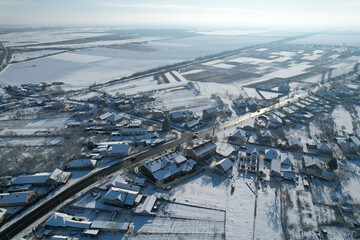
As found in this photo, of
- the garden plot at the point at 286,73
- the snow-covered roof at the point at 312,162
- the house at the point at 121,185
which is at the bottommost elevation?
the house at the point at 121,185

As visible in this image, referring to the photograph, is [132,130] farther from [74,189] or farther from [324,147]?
[324,147]

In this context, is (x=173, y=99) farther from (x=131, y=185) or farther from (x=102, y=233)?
(x=102, y=233)

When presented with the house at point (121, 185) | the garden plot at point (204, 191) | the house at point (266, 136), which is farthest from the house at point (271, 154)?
the house at point (121, 185)

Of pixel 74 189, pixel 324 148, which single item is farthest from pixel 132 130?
pixel 324 148

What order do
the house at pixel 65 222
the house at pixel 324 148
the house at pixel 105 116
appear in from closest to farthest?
the house at pixel 65 222 < the house at pixel 324 148 < the house at pixel 105 116

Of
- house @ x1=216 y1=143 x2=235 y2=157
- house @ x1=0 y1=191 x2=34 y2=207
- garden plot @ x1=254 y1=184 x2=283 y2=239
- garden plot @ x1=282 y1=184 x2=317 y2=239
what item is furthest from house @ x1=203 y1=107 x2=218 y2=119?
house @ x1=0 y1=191 x2=34 y2=207

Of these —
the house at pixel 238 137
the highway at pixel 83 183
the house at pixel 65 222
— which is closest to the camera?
the house at pixel 65 222

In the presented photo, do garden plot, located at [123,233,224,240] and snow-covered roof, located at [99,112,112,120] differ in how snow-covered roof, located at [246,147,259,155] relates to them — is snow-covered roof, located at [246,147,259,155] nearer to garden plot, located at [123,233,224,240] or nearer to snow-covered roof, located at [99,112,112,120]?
garden plot, located at [123,233,224,240]

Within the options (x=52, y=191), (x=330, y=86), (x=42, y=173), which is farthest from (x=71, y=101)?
(x=330, y=86)

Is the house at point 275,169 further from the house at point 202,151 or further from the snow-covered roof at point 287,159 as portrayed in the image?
the house at point 202,151
